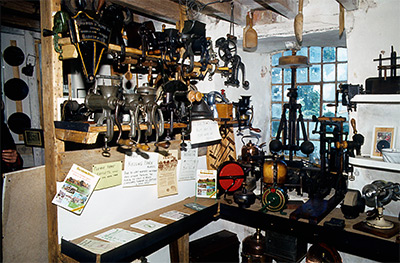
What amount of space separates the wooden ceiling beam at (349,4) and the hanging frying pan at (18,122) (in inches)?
132

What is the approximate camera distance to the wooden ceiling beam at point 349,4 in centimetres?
217

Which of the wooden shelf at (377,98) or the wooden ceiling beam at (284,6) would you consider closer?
the wooden shelf at (377,98)

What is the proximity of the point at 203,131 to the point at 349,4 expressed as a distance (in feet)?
4.60

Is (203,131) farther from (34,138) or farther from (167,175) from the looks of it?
(34,138)

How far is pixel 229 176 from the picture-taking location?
2.66m

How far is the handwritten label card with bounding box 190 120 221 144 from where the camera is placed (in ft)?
7.70

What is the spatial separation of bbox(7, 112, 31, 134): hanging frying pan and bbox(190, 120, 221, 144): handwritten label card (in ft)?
7.47

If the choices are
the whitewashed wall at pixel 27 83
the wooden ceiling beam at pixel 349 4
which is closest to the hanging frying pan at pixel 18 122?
the whitewashed wall at pixel 27 83

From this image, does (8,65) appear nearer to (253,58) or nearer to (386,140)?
(253,58)

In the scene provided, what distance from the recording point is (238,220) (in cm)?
243

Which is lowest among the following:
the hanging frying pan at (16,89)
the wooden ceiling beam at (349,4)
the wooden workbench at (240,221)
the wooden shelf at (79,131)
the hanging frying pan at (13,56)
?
the wooden workbench at (240,221)

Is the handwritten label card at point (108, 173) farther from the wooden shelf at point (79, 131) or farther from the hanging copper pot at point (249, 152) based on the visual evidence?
the hanging copper pot at point (249, 152)

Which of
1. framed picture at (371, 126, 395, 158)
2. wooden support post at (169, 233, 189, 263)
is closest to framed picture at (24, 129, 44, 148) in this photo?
wooden support post at (169, 233, 189, 263)

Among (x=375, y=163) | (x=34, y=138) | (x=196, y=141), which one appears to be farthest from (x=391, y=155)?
(x=34, y=138)
